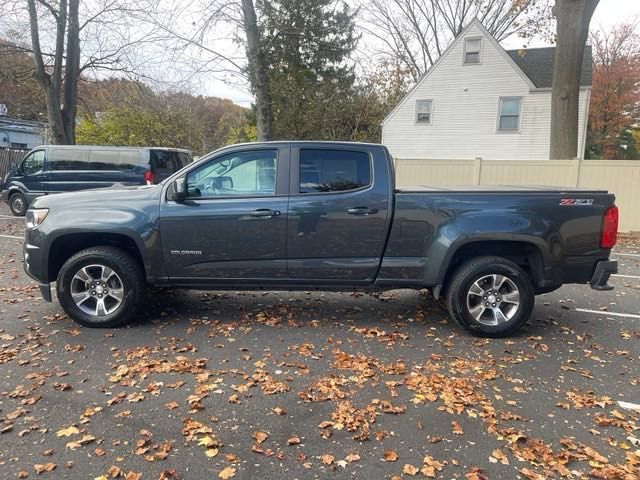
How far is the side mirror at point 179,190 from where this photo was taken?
471 cm

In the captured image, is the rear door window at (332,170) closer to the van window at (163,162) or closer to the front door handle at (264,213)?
the front door handle at (264,213)

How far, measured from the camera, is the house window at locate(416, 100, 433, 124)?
900 inches

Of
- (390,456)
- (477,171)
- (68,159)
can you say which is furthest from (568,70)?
(68,159)

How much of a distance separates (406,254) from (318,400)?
1.88m

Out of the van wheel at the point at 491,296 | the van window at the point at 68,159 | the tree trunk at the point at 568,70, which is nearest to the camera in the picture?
the van wheel at the point at 491,296

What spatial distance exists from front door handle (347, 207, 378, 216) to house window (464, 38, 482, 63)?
796 inches

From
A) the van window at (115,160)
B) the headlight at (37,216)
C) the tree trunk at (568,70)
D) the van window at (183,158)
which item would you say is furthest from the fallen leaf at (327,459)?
the tree trunk at (568,70)

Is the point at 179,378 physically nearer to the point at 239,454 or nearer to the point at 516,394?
the point at 239,454

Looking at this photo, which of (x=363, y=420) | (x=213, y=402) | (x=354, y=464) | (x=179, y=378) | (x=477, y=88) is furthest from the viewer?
(x=477, y=88)

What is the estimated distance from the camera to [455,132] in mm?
22484

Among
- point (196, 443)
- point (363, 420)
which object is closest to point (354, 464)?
point (363, 420)

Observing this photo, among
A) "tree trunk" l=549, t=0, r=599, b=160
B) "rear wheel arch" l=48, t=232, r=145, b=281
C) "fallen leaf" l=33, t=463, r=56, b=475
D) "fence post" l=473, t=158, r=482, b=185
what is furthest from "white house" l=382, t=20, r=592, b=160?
"fallen leaf" l=33, t=463, r=56, b=475

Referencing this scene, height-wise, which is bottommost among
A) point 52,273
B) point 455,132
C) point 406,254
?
point 52,273

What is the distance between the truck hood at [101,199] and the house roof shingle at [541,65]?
792 inches
